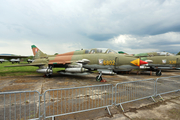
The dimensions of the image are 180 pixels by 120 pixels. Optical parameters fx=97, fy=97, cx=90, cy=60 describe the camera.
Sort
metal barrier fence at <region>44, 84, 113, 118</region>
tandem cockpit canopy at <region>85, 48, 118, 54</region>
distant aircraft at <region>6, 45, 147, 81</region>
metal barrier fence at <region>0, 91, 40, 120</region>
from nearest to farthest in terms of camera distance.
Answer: metal barrier fence at <region>0, 91, 40, 120</region> → metal barrier fence at <region>44, 84, 113, 118</region> → distant aircraft at <region>6, 45, 147, 81</region> → tandem cockpit canopy at <region>85, 48, 118, 54</region>

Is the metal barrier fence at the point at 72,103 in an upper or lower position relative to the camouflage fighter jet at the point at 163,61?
lower

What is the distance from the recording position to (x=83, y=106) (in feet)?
12.5

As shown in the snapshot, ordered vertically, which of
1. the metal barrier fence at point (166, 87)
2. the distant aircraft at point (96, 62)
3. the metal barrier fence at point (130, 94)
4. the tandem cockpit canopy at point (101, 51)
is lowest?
the metal barrier fence at point (166, 87)

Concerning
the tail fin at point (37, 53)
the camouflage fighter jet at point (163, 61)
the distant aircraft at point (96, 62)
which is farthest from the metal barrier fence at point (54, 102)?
the camouflage fighter jet at point (163, 61)

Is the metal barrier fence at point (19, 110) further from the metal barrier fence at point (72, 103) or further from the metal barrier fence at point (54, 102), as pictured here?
the metal barrier fence at point (72, 103)

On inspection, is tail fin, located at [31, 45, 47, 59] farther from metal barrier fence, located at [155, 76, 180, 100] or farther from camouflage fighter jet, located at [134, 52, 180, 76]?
camouflage fighter jet, located at [134, 52, 180, 76]

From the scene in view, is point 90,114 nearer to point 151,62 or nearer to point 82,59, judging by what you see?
point 82,59

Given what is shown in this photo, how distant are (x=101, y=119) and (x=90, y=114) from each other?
45 cm

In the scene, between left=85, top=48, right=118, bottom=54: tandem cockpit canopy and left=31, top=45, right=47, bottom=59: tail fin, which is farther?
left=31, top=45, right=47, bottom=59: tail fin

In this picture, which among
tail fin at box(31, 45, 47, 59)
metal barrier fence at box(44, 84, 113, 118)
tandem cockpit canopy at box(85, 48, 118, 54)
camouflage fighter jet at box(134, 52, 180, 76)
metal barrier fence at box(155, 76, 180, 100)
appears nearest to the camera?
metal barrier fence at box(44, 84, 113, 118)

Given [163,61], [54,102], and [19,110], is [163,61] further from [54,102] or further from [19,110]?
[19,110]

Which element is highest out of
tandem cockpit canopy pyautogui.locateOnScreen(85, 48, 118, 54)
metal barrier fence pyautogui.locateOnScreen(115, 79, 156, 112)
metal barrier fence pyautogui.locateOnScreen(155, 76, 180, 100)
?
tandem cockpit canopy pyautogui.locateOnScreen(85, 48, 118, 54)

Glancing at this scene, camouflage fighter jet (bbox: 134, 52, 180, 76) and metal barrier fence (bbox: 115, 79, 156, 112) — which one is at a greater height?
camouflage fighter jet (bbox: 134, 52, 180, 76)

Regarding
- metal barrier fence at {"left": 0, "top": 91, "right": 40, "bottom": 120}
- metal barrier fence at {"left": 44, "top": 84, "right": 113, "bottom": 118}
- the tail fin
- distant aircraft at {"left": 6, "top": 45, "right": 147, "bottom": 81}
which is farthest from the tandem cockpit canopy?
the tail fin
